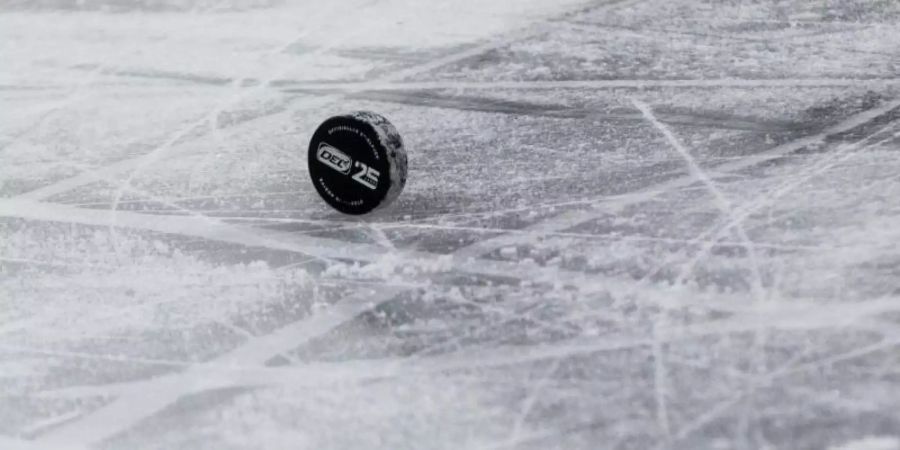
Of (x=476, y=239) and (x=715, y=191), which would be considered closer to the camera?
(x=476, y=239)

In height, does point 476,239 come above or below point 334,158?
below

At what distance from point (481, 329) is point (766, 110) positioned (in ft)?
6.13

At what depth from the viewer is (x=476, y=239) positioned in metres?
3.23

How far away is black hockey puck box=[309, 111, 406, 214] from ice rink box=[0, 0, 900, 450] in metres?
0.08

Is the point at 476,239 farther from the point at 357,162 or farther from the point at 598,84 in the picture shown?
the point at 598,84

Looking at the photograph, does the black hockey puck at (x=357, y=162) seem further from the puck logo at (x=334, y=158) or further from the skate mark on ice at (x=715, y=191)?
the skate mark on ice at (x=715, y=191)

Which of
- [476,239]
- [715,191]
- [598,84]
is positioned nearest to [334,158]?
[476,239]

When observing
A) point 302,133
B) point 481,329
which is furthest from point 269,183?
point 481,329

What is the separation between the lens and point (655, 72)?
455 cm

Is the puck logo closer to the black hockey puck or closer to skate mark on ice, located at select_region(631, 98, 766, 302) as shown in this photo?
the black hockey puck

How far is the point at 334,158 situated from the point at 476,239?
520mm

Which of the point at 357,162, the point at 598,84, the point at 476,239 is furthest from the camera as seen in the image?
the point at 598,84

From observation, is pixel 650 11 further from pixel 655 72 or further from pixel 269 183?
pixel 269 183

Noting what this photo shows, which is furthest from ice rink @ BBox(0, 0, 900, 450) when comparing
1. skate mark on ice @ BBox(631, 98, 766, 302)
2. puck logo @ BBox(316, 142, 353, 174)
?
puck logo @ BBox(316, 142, 353, 174)
